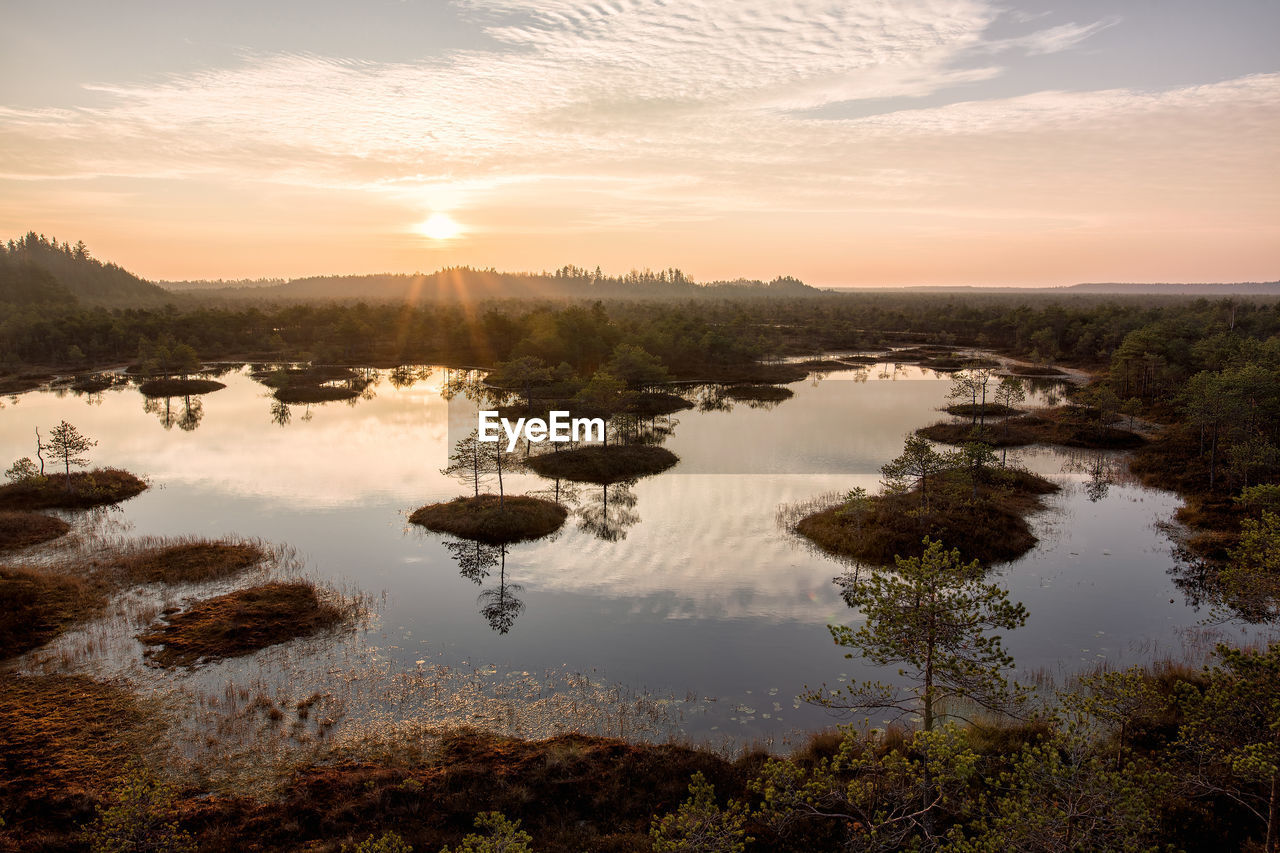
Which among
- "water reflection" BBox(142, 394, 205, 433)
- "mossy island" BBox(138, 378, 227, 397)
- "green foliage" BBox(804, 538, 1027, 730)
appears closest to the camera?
"green foliage" BBox(804, 538, 1027, 730)

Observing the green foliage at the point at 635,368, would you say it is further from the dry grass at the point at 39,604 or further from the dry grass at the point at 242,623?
the dry grass at the point at 39,604

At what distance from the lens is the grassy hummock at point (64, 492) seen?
46656 mm

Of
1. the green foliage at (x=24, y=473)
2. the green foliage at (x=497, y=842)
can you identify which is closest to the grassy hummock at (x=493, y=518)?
the green foliage at (x=24, y=473)

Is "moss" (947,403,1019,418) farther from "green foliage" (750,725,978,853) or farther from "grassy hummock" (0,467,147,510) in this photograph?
"grassy hummock" (0,467,147,510)

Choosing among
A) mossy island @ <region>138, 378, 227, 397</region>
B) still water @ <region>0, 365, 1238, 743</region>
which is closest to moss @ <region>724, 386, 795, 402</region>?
still water @ <region>0, 365, 1238, 743</region>

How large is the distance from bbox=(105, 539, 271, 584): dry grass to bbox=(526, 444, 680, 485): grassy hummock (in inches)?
927

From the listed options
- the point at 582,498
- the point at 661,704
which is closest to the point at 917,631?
the point at 661,704

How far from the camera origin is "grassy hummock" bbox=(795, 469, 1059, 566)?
3825cm

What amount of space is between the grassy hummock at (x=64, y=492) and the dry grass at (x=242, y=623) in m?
24.0

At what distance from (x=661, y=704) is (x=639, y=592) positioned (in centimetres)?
1013

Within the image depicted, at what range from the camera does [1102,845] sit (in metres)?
12.7

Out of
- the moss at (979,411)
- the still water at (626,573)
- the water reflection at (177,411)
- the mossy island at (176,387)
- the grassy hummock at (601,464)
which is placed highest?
the mossy island at (176,387)

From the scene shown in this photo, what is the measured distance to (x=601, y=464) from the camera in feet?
188

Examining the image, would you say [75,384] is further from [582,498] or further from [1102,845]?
[1102,845]
